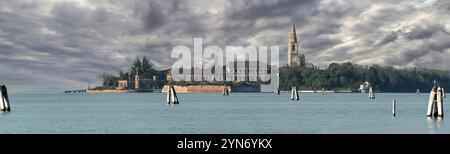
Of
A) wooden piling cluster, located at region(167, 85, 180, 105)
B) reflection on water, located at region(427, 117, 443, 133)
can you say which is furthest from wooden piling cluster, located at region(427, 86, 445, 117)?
wooden piling cluster, located at region(167, 85, 180, 105)

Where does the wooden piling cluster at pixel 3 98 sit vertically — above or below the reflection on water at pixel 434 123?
above

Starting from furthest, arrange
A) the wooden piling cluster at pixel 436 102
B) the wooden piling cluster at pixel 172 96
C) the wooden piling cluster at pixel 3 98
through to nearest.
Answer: the wooden piling cluster at pixel 172 96, the wooden piling cluster at pixel 3 98, the wooden piling cluster at pixel 436 102

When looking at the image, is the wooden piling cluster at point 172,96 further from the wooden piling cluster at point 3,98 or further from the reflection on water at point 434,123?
the reflection on water at point 434,123

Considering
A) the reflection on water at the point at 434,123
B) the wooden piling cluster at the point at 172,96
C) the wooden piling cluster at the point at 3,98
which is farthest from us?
the wooden piling cluster at the point at 172,96

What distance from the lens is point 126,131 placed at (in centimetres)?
4697

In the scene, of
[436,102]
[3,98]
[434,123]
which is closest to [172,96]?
[3,98]

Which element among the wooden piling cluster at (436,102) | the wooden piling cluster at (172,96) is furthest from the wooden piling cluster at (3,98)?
the wooden piling cluster at (436,102)

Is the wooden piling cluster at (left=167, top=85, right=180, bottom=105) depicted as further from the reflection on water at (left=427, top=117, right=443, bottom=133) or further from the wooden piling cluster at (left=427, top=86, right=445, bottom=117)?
the wooden piling cluster at (left=427, top=86, right=445, bottom=117)

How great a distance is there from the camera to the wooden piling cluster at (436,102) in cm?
5081
